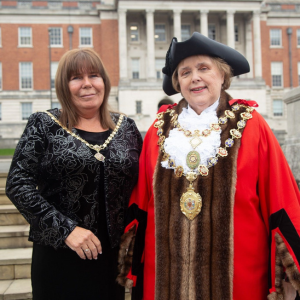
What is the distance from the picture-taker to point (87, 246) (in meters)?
2.22

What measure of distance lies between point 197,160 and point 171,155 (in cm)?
19

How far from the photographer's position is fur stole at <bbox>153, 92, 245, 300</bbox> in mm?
2146

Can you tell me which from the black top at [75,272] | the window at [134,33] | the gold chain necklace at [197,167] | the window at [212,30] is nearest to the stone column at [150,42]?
the window at [134,33]

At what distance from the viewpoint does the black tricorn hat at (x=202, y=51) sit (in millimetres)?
2273

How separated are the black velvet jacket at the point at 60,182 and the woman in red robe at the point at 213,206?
0.19m

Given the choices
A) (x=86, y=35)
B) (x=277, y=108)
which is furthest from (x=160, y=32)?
(x=277, y=108)

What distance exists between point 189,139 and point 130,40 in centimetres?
3682

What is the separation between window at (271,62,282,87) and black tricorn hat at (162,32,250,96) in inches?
1532

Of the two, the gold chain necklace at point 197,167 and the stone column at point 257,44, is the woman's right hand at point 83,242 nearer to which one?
the gold chain necklace at point 197,167

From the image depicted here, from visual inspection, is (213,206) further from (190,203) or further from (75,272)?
(75,272)

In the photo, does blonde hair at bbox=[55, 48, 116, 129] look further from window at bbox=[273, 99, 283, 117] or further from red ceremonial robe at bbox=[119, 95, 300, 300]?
window at bbox=[273, 99, 283, 117]

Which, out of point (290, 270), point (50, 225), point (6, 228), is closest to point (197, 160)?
point (290, 270)

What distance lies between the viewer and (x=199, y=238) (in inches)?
85.7

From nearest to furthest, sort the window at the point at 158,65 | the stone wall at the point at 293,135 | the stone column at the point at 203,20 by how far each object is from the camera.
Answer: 1. the stone wall at the point at 293,135
2. the stone column at the point at 203,20
3. the window at the point at 158,65
